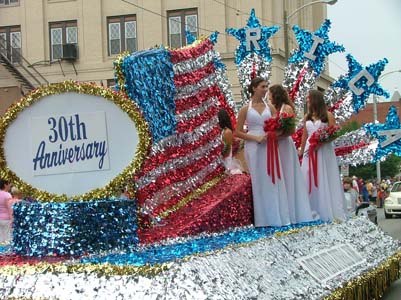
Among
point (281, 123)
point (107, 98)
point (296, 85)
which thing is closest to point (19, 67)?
point (296, 85)

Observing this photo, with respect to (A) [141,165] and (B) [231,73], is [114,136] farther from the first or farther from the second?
(B) [231,73]

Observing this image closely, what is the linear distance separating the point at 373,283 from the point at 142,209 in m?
2.80

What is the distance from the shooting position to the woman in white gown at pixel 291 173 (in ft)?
22.8

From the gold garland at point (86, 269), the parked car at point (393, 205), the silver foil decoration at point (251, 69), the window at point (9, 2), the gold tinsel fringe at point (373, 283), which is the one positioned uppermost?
the window at point (9, 2)

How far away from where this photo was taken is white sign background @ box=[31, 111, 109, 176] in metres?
4.64

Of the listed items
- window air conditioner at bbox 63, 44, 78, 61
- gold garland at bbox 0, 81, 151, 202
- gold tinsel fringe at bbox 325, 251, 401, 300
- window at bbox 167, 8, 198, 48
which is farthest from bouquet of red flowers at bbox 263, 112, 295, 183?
window air conditioner at bbox 63, 44, 78, 61

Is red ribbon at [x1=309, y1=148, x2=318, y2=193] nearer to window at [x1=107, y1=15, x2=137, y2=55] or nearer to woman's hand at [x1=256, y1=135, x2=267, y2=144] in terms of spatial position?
woman's hand at [x1=256, y1=135, x2=267, y2=144]

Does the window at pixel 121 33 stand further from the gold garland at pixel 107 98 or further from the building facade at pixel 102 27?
the gold garland at pixel 107 98

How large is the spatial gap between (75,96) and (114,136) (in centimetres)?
34

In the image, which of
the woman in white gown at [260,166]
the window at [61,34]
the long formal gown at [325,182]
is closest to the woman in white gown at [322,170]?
the long formal gown at [325,182]

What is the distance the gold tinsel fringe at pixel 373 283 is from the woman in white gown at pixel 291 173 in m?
0.81

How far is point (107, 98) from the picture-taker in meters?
4.59

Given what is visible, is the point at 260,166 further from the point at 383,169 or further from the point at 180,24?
the point at 383,169

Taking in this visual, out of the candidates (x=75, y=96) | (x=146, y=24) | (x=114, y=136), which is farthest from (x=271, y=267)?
A: (x=146, y=24)
